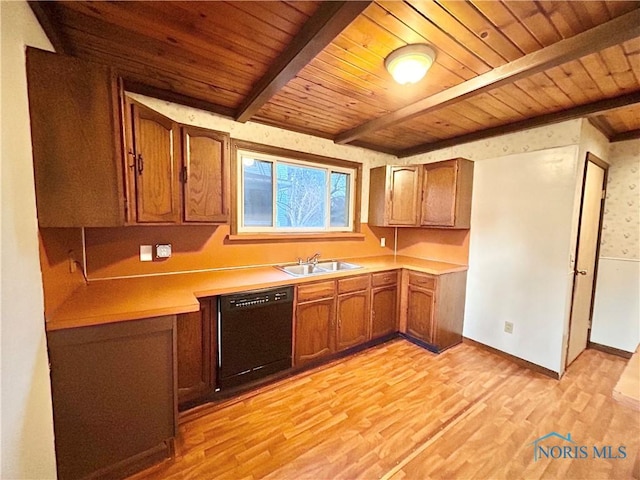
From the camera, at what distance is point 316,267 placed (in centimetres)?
→ 292

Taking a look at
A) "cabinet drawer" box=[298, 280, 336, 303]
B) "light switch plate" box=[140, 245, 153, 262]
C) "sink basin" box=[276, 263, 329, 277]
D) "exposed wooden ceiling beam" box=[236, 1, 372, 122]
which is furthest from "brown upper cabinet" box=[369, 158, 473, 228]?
"light switch plate" box=[140, 245, 153, 262]

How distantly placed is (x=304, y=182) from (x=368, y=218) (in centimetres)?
101

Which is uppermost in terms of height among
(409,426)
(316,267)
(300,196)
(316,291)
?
(300,196)

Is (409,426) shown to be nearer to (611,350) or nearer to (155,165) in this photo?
(155,165)

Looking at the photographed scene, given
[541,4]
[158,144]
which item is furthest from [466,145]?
[158,144]

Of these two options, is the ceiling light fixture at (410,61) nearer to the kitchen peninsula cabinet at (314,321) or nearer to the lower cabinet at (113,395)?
the kitchen peninsula cabinet at (314,321)

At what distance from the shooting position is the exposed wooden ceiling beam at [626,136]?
2.60m

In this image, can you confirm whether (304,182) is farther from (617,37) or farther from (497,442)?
(497,442)

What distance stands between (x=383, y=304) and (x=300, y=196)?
1526mm

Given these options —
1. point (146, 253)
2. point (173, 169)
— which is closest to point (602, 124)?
→ point (173, 169)

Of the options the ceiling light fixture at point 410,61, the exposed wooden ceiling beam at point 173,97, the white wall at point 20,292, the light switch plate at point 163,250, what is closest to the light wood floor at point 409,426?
the white wall at point 20,292

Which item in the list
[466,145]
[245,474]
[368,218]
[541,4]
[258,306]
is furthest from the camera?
[368,218]

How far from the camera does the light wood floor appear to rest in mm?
1476

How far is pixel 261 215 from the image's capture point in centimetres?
275
